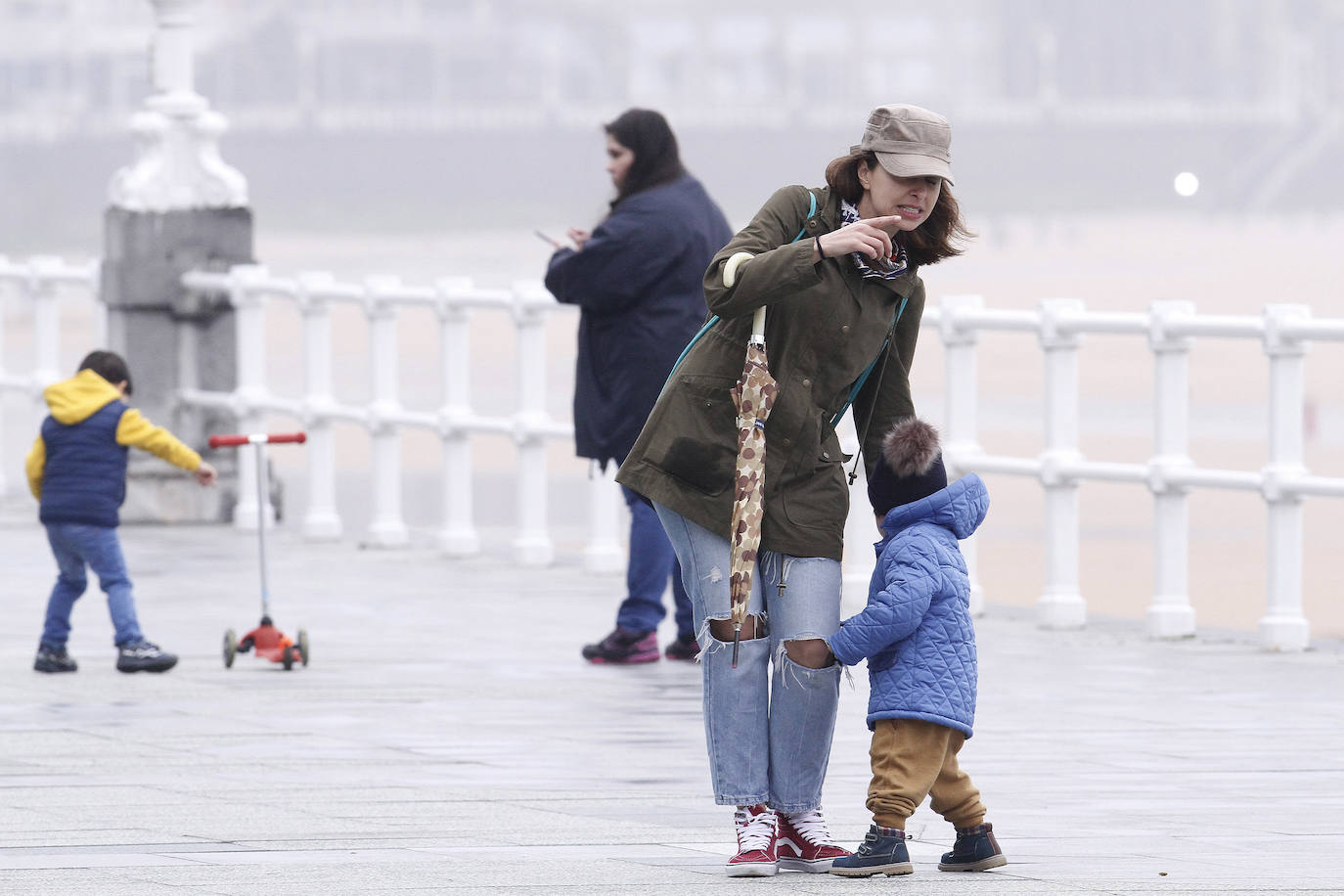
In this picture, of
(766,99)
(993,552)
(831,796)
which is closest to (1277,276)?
(766,99)

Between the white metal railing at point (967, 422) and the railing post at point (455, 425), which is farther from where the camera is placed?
the railing post at point (455, 425)

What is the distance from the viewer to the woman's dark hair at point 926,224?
5.86 metres

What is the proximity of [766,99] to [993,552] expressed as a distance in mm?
120802

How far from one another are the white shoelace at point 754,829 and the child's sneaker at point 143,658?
3.79 m

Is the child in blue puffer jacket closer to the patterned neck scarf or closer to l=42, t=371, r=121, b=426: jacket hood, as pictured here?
the patterned neck scarf

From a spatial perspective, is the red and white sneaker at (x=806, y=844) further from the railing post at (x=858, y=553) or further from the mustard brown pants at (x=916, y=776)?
the railing post at (x=858, y=553)

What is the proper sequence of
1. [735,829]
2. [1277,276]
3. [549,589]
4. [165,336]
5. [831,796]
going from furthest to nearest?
[1277,276] → [165,336] → [549,589] → [831,796] → [735,829]

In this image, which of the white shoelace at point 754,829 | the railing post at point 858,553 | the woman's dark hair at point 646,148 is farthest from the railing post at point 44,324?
the white shoelace at point 754,829

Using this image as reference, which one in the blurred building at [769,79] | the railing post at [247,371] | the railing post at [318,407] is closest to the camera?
the railing post at [318,407]

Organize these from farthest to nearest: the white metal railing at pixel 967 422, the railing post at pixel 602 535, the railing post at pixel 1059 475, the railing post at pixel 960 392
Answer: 1. the railing post at pixel 602 535
2. the railing post at pixel 960 392
3. the railing post at pixel 1059 475
4. the white metal railing at pixel 967 422

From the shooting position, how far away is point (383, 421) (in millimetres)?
13938

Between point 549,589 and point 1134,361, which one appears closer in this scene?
point 549,589

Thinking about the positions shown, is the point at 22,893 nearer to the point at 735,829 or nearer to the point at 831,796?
the point at 735,829

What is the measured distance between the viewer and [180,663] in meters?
9.68
